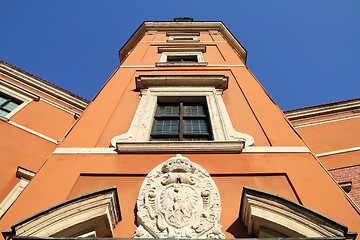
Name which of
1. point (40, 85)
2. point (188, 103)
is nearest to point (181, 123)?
point (188, 103)

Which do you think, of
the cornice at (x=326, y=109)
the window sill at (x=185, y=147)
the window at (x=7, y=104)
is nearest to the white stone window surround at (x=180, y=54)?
the cornice at (x=326, y=109)

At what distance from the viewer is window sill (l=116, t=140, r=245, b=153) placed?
718 cm

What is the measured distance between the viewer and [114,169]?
6750 millimetres

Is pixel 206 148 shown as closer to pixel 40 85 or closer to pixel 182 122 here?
pixel 182 122

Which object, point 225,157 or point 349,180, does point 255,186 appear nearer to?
point 225,157

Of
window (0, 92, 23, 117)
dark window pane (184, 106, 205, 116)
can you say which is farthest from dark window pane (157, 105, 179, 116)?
window (0, 92, 23, 117)

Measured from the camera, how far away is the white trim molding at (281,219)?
4.91 meters

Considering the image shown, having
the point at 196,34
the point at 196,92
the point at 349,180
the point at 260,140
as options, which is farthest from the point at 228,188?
the point at 196,34

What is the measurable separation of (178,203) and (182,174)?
67 centimetres

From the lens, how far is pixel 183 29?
20812mm

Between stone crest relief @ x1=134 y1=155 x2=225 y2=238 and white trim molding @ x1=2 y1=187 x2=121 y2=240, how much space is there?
0.43 m

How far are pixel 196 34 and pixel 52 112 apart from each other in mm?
9227

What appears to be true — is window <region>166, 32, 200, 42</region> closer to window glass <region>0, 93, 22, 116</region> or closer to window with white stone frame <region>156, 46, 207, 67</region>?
window with white stone frame <region>156, 46, 207, 67</region>

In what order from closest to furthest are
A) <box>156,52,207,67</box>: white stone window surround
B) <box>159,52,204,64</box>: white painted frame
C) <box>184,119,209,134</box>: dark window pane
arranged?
<box>184,119,209,134</box>: dark window pane < <box>156,52,207,67</box>: white stone window surround < <box>159,52,204,64</box>: white painted frame
